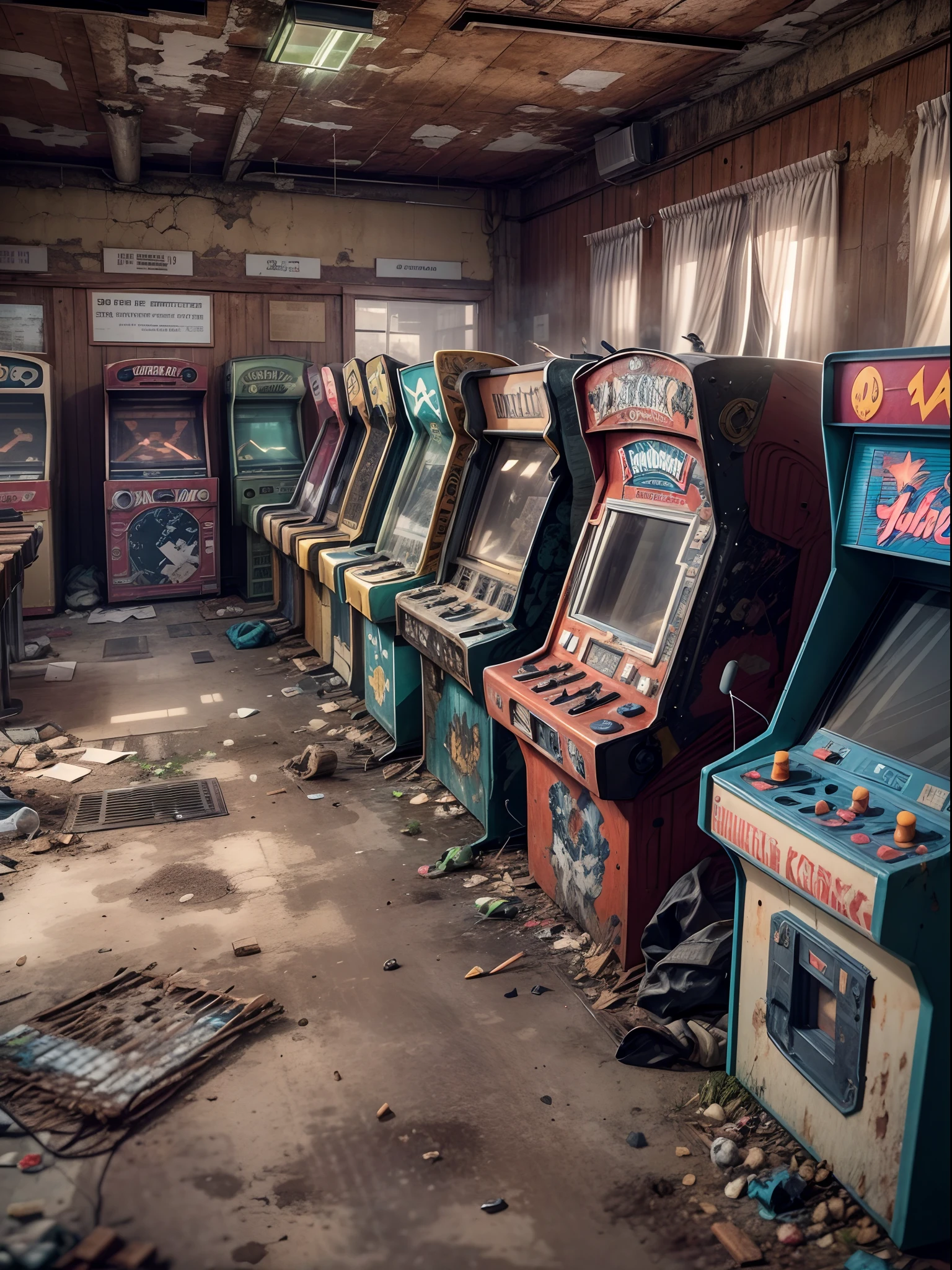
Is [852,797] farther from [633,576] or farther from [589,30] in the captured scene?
[589,30]

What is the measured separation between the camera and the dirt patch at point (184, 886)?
380cm

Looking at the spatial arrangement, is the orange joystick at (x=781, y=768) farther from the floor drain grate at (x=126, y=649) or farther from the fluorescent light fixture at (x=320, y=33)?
the floor drain grate at (x=126, y=649)

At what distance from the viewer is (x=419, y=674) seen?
5.16 metres

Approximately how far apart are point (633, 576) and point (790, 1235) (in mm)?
1864

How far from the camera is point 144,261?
9328 mm

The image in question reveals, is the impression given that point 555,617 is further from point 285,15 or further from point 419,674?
point 285,15

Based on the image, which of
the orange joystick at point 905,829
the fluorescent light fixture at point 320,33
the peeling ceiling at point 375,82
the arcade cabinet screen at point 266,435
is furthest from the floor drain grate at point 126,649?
the orange joystick at point 905,829

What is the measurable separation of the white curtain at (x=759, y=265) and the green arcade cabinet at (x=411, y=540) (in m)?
2.54

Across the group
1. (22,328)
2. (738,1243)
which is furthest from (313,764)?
(22,328)

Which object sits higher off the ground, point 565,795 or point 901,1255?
point 565,795

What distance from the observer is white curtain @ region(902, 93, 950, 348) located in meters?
5.19

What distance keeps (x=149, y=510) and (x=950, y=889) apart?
814 centimetres

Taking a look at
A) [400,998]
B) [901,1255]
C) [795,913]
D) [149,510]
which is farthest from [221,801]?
[149,510]

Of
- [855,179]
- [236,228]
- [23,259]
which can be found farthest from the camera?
[236,228]
